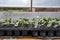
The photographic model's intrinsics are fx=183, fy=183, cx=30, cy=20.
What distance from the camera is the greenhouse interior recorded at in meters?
3.11

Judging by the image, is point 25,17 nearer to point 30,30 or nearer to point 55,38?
point 30,30

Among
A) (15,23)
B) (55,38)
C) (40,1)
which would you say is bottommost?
(55,38)

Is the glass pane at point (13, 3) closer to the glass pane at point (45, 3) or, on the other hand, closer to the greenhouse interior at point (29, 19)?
the greenhouse interior at point (29, 19)

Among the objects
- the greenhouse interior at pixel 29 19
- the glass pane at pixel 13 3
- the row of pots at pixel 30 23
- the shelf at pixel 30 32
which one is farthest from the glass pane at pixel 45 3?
the shelf at pixel 30 32

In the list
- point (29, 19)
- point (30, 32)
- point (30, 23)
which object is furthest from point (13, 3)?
point (30, 32)

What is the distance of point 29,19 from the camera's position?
11.1ft


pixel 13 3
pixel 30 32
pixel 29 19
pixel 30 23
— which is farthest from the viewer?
pixel 13 3

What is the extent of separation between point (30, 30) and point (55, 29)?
42 centimetres

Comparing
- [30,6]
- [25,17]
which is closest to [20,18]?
[25,17]

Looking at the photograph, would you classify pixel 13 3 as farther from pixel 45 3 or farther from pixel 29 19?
pixel 45 3

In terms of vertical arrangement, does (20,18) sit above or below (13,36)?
above

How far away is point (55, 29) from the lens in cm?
308

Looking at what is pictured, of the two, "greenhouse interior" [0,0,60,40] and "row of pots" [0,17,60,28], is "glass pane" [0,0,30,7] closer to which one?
"greenhouse interior" [0,0,60,40]

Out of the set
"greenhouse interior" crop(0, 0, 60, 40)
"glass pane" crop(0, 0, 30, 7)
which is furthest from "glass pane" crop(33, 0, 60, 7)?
"glass pane" crop(0, 0, 30, 7)
